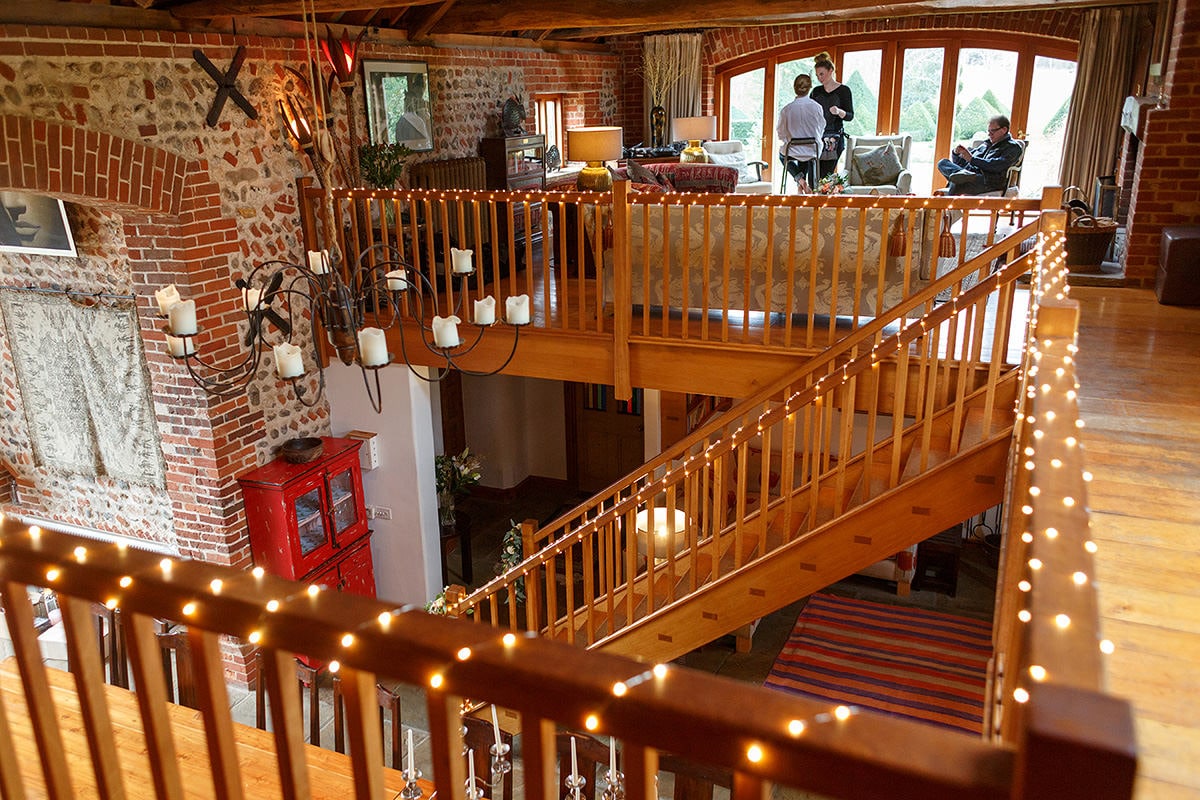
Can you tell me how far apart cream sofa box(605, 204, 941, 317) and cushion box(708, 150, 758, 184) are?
208 inches

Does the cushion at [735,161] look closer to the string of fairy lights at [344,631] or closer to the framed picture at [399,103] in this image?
the framed picture at [399,103]

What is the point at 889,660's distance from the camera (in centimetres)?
686

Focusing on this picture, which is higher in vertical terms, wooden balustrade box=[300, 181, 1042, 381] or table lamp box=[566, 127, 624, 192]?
table lamp box=[566, 127, 624, 192]

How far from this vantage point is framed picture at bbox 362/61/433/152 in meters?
6.77

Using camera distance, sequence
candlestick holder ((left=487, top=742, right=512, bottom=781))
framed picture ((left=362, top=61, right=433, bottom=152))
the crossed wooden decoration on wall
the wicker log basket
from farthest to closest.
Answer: framed picture ((left=362, top=61, right=433, bottom=152)), the wicker log basket, the crossed wooden decoration on wall, candlestick holder ((left=487, top=742, right=512, bottom=781))

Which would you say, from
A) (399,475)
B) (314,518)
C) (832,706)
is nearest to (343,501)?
(314,518)

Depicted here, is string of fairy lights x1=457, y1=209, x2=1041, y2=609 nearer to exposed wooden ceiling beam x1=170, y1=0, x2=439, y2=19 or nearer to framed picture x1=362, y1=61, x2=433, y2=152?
exposed wooden ceiling beam x1=170, y1=0, x2=439, y2=19

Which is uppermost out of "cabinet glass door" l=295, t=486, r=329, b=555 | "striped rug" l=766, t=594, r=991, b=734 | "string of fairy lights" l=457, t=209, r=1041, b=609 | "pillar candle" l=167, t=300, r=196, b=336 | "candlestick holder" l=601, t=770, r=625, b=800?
"pillar candle" l=167, t=300, r=196, b=336

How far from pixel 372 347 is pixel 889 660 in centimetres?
522

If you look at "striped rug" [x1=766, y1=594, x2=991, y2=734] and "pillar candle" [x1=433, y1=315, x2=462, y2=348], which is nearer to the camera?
"pillar candle" [x1=433, y1=315, x2=462, y2=348]

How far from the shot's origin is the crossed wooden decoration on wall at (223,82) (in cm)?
517

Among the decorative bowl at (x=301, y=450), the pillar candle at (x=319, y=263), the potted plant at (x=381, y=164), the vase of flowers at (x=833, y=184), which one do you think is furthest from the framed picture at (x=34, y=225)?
the vase of flowers at (x=833, y=184)

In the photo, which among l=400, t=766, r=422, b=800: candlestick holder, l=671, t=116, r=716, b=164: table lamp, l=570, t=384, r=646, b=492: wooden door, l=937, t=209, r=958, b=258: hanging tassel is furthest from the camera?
l=671, t=116, r=716, b=164: table lamp

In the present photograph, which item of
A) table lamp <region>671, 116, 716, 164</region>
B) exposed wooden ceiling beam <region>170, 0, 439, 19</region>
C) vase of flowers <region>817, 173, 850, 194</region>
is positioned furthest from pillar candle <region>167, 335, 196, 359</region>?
table lamp <region>671, 116, 716, 164</region>
